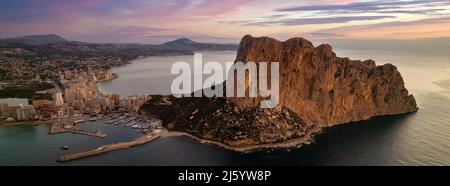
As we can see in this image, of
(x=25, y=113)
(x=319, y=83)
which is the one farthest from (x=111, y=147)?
(x=319, y=83)

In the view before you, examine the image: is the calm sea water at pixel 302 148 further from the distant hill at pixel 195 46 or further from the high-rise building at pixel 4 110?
the distant hill at pixel 195 46

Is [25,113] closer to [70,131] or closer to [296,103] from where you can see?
[70,131]

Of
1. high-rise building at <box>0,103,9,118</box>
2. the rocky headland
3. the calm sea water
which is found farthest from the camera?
high-rise building at <box>0,103,9,118</box>

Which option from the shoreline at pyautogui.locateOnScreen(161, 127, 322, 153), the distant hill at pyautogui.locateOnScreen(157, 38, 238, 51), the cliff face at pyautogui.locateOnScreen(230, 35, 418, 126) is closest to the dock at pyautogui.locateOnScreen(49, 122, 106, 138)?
the shoreline at pyautogui.locateOnScreen(161, 127, 322, 153)

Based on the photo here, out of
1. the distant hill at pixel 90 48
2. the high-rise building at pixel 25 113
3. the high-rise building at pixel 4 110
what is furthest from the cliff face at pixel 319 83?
the distant hill at pixel 90 48

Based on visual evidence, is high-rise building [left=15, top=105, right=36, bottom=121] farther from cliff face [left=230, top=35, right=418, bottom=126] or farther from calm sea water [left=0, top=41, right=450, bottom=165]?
cliff face [left=230, top=35, right=418, bottom=126]

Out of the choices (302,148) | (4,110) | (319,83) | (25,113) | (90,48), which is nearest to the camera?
(302,148)

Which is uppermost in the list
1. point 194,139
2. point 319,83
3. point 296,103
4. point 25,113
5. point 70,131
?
point 319,83

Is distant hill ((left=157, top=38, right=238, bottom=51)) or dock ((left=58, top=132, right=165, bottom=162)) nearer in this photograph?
dock ((left=58, top=132, right=165, bottom=162))

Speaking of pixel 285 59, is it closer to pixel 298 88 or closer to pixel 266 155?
pixel 298 88
